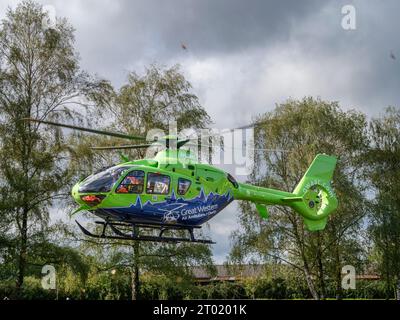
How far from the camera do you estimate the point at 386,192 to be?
119 feet

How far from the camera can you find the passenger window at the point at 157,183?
18469 mm

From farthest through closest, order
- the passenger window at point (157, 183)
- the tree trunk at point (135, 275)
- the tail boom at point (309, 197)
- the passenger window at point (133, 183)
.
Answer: the tree trunk at point (135, 275) < the tail boom at point (309, 197) < the passenger window at point (157, 183) < the passenger window at point (133, 183)

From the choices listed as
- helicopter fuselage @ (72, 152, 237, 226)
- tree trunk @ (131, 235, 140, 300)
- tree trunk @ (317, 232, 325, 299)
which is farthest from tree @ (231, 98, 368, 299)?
helicopter fuselage @ (72, 152, 237, 226)

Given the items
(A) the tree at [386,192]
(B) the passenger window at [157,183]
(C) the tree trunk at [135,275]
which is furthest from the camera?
(A) the tree at [386,192]

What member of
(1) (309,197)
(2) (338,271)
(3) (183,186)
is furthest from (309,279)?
(3) (183,186)

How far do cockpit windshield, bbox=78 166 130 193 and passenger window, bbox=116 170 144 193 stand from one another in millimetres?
245

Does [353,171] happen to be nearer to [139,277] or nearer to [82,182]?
[139,277]

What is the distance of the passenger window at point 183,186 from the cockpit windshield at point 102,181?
1.82m

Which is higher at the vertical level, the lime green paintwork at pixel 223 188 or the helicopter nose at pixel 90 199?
the lime green paintwork at pixel 223 188

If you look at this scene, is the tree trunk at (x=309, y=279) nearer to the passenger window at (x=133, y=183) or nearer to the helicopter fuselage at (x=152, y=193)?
the helicopter fuselage at (x=152, y=193)

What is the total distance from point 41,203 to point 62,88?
5641mm

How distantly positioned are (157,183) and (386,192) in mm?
21607

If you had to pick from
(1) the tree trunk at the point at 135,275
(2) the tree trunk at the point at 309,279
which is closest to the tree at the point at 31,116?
(1) the tree trunk at the point at 135,275

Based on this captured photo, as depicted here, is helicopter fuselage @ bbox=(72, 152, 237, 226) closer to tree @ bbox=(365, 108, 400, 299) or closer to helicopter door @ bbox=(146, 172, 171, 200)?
helicopter door @ bbox=(146, 172, 171, 200)
